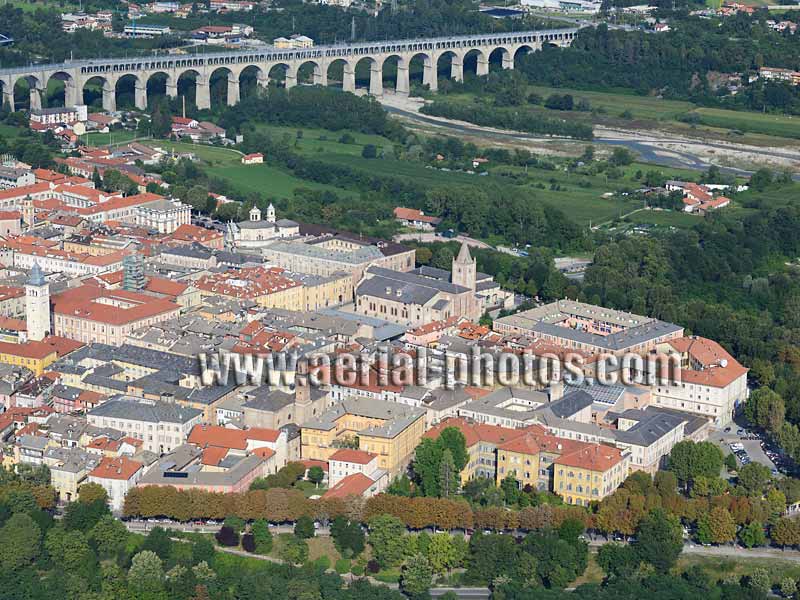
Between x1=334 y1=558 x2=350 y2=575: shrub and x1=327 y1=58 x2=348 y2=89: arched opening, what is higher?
Answer: x1=327 y1=58 x2=348 y2=89: arched opening

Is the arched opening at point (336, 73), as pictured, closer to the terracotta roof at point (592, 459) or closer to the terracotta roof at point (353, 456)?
the terracotta roof at point (353, 456)

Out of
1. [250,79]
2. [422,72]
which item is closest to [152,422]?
[250,79]

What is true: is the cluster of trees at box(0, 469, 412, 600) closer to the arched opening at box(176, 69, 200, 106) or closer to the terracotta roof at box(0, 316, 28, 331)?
the terracotta roof at box(0, 316, 28, 331)

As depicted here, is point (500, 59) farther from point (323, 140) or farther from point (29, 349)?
point (29, 349)

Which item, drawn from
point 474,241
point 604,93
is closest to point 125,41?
point 604,93

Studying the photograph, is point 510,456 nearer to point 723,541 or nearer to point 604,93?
point 723,541

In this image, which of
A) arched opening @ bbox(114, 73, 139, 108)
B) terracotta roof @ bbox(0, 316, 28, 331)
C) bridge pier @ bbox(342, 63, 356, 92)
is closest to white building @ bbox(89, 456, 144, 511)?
terracotta roof @ bbox(0, 316, 28, 331)

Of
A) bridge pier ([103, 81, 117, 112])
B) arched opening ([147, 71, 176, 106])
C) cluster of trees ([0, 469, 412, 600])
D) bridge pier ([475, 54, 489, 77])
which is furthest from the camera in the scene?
bridge pier ([475, 54, 489, 77])
